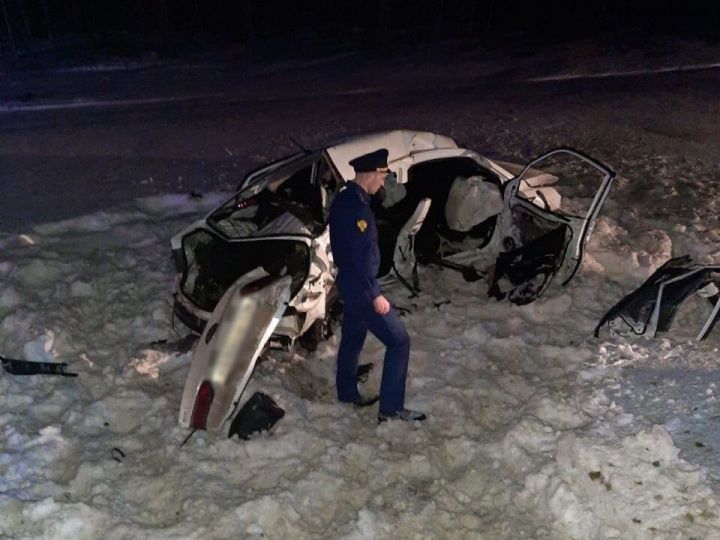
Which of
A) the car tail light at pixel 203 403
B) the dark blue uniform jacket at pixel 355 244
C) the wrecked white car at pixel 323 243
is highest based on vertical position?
the dark blue uniform jacket at pixel 355 244

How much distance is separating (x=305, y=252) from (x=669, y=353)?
10.1 feet

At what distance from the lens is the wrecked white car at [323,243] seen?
4492mm

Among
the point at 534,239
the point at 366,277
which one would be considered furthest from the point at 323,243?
the point at 534,239

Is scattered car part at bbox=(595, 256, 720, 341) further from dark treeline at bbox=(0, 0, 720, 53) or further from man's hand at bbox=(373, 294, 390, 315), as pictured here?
dark treeline at bbox=(0, 0, 720, 53)

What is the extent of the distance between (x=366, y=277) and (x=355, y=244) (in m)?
0.24

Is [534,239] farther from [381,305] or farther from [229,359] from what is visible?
[229,359]

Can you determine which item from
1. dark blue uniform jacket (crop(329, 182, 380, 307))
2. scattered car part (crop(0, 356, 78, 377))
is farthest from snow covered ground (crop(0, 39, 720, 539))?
dark blue uniform jacket (crop(329, 182, 380, 307))

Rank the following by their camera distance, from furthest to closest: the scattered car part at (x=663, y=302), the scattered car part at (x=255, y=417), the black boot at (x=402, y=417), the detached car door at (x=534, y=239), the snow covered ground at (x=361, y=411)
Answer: the detached car door at (x=534, y=239)
the scattered car part at (x=663, y=302)
the black boot at (x=402, y=417)
the scattered car part at (x=255, y=417)
the snow covered ground at (x=361, y=411)

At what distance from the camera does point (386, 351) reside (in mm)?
4684

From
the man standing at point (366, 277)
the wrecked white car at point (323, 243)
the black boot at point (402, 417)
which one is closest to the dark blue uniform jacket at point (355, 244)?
the man standing at point (366, 277)

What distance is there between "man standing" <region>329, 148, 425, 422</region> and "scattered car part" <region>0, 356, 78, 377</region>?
2261 mm

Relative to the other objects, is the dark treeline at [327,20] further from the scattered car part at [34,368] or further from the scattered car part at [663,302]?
the scattered car part at [34,368]

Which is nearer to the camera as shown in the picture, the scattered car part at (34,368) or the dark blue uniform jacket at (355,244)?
the dark blue uniform jacket at (355,244)

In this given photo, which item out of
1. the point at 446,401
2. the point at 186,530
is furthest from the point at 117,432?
the point at 446,401
